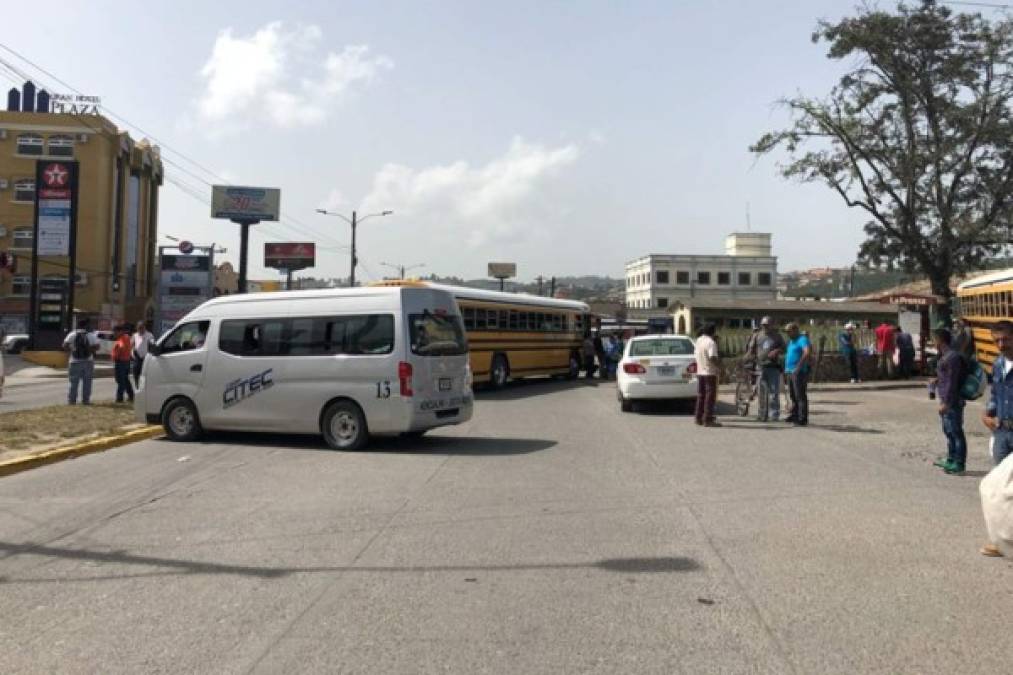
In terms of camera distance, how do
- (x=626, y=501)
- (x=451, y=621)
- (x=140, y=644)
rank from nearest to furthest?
(x=140, y=644) < (x=451, y=621) < (x=626, y=501)

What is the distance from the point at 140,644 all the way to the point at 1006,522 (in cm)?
512

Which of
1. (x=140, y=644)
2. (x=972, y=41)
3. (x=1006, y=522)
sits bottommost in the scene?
(x=140, y=644)

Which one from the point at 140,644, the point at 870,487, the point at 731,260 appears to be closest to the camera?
the point at 140,644

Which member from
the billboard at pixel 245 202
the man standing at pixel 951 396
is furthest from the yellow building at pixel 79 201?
the man standing at pixel 951 396

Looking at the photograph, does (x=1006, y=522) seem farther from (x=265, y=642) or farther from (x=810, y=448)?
(x=810, y=448)

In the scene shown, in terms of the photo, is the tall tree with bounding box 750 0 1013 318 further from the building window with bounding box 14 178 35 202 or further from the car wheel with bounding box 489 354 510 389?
the building window with bounding box 14 178 35 202

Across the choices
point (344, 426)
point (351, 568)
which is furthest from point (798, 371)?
point (351, 568)

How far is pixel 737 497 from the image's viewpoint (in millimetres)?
A: 8078

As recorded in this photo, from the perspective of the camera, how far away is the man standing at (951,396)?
9.06 m

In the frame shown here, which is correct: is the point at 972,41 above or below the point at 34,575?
above

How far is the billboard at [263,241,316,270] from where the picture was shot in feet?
229

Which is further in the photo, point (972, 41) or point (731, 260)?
point (731, 260)

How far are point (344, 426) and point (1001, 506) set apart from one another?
8.09 m

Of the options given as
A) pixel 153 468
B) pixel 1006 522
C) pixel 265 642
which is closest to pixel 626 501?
pixel 1006 522
